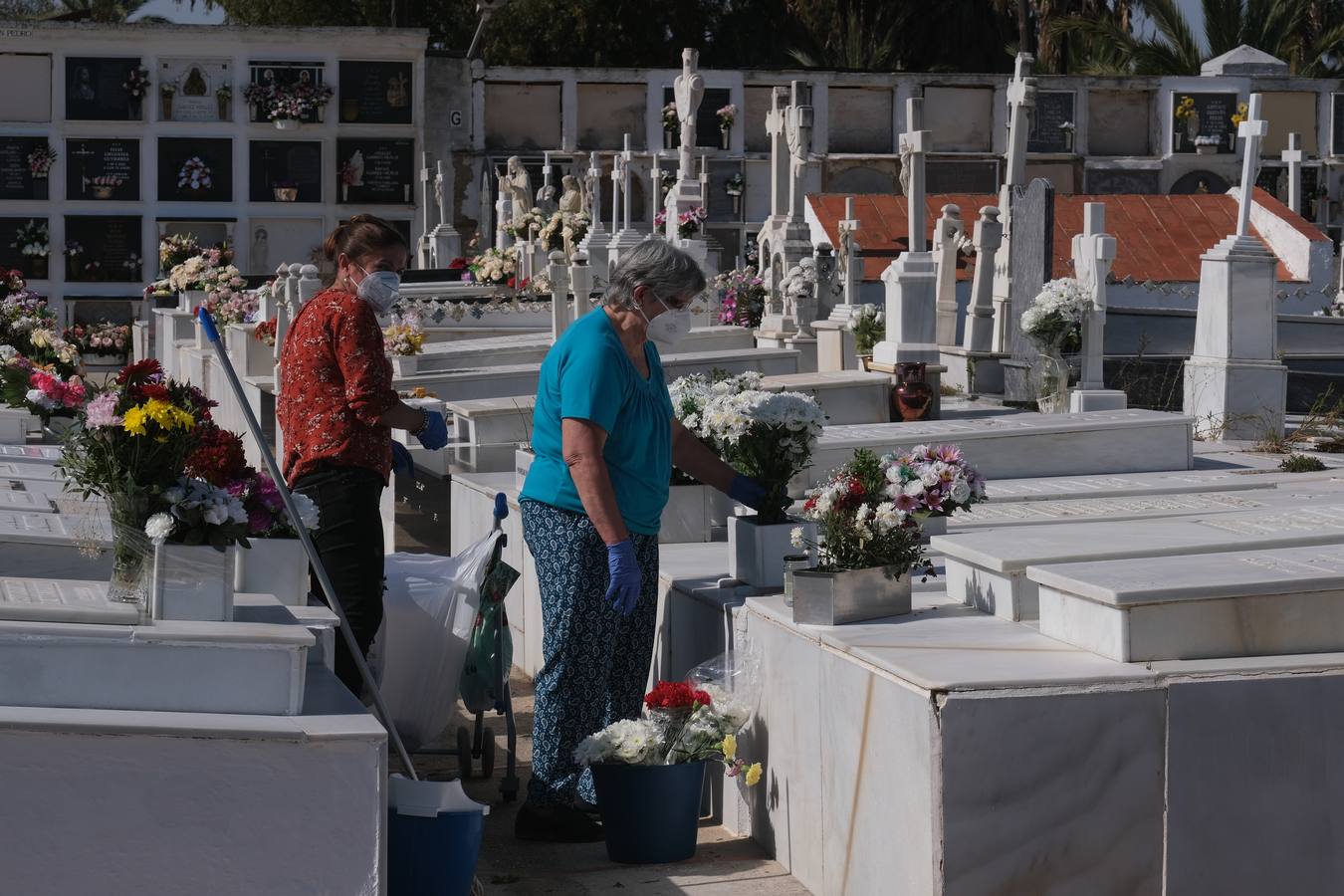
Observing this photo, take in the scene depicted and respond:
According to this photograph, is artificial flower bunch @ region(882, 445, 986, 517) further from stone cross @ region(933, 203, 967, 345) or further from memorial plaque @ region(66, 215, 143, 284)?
memorial plaque @ region(66, 215, 143, 284)

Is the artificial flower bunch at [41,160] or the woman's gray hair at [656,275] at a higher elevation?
the artificial flower bunch at [41,160]

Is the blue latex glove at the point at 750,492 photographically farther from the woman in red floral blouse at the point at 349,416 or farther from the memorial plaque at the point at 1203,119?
the memorial plaque at the point at 1203,119

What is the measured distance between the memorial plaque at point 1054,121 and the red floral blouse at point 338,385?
2037 cm

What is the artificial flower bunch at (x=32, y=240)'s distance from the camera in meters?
20.5

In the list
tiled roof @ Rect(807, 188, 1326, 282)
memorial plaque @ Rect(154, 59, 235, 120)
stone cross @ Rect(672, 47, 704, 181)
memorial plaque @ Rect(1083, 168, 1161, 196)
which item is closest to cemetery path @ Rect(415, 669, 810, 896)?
stone cross @ Rect(672, 47, 704, 181)

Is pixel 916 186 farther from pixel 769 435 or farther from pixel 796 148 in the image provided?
pixel 769 435

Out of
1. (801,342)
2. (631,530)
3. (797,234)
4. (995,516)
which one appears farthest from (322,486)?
(797,234)

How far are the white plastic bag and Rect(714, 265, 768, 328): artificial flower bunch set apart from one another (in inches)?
314

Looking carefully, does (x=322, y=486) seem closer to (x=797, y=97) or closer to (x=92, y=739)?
(x=92, y=739)

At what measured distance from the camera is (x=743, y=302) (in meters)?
13.1

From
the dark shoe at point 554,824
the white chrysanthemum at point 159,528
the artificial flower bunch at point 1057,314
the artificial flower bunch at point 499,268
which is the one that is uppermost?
the artificial flower bunch at point 499,268

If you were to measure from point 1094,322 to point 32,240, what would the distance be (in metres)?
15.1

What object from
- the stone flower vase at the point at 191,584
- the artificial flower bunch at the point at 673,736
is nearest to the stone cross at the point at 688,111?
the artificial flower bunch at the point at 673,736

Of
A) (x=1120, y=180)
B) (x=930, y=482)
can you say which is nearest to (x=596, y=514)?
(x=930, y=482)
